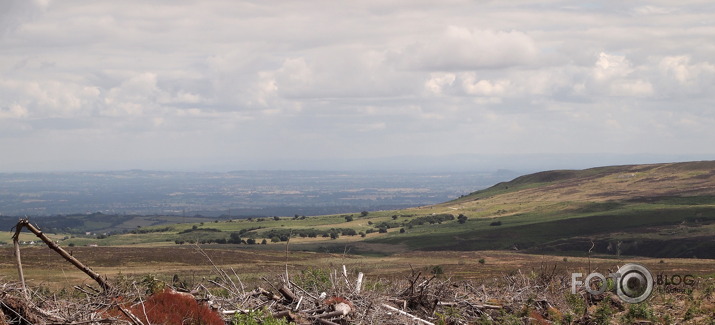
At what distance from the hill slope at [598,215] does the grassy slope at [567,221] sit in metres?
0.13

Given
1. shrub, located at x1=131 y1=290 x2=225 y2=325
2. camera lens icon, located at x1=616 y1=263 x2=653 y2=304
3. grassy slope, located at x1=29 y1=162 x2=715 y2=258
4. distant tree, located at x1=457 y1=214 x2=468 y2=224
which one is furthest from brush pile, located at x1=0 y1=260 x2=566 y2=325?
distant tree, located at x1=457 y1=214 x2=468 y2=224

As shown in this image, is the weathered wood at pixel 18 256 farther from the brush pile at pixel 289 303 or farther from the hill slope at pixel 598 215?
the hill slope at pixel 598 215

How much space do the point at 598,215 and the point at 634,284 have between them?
81454 millimetres

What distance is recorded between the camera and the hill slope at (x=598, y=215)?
77750 mm

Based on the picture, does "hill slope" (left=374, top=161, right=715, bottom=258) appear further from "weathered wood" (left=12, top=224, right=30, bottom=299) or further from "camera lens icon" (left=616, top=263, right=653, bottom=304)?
"weathered wood" (left=12, top=224, right=30, bottom=299)

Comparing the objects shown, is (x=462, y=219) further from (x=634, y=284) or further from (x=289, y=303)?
(x=289, y=303)

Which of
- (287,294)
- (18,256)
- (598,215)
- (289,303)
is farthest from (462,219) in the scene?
(18,256)

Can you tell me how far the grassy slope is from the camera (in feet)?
262

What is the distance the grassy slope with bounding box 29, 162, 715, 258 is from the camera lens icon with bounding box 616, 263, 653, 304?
50577 millimetres

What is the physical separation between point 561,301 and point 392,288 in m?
5.05

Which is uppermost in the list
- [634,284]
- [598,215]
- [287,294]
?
[287,294]

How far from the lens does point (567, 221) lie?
97.1m

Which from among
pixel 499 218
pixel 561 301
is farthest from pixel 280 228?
pixel 561 301

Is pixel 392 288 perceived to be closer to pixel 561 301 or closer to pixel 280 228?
pixel 561 301
